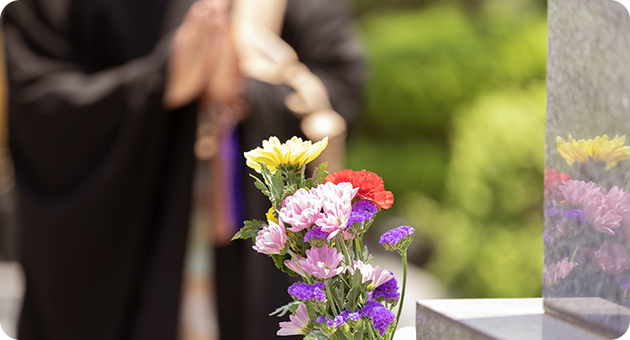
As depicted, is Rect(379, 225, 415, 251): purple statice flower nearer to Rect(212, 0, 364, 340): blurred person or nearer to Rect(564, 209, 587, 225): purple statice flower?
Rect(564, 209, 587, 225): purple statice flower

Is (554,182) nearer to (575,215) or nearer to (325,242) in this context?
(575,215)

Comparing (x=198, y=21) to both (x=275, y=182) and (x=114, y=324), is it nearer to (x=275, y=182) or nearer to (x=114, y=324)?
(x=114, y=324)

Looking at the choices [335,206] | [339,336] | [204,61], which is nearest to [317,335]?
[339,336]

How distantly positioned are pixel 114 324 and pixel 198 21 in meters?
0.79

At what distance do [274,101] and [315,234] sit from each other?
1.24m

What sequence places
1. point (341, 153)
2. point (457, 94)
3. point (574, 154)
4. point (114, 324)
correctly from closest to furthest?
1. point (574, 154)
2. point (114, 324)
3. point (341, 153)
4. point (457, 94)

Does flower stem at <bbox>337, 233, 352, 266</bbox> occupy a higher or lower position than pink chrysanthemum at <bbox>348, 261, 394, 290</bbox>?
higher

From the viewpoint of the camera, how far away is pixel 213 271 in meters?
1.65

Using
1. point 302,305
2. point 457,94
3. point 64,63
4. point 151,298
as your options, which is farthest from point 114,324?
point 457,94

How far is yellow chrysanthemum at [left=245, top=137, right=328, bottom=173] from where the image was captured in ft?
1.76

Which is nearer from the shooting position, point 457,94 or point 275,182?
point 275,182

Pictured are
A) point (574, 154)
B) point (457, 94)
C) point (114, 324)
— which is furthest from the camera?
point (457, 94)

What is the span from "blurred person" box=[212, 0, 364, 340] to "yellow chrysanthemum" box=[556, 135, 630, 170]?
989mm

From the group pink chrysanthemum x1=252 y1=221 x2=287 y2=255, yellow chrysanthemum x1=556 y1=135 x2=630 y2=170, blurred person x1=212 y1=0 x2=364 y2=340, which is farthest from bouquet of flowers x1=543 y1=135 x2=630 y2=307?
blurred person x1=212 y1=0 x2=364 y2=340
